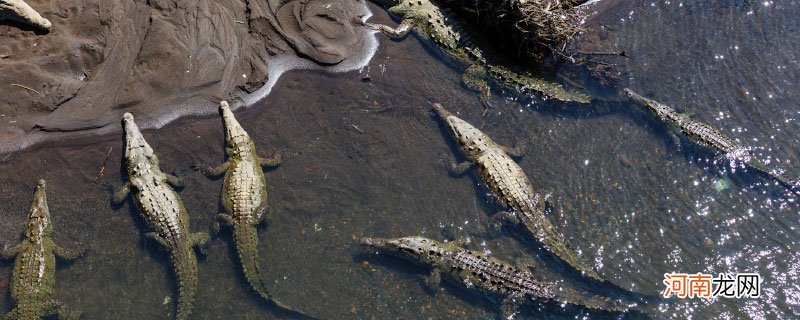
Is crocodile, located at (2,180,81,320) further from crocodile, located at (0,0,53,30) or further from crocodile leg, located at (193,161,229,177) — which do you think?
crocodile, located at (0,0,53,30)

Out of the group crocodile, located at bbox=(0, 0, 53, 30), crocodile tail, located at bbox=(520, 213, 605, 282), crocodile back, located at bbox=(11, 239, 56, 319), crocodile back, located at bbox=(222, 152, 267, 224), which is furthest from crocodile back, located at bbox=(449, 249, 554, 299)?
crocodile, located at bbox=(0, 0, 53, 30)

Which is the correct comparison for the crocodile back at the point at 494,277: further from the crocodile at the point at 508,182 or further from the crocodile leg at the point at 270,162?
the crocodile leg at the point at 270,162

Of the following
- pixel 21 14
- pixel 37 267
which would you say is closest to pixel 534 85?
pixel 37 267

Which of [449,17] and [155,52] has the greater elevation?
[449,17]

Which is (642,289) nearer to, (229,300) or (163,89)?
(229,300)

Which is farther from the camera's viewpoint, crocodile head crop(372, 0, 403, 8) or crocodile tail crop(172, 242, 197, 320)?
crocodile head crop(372, 0, 403, 8)

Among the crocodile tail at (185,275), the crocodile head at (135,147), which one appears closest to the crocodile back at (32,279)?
the crocodile head at (135,147)

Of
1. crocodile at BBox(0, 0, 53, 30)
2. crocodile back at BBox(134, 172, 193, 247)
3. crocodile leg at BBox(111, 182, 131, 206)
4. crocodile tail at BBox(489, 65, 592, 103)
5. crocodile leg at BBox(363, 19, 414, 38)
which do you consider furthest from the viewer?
crocodile leg at BBox(363, 19, 414, 38)

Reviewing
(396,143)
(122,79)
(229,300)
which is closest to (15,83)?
(122,79)
